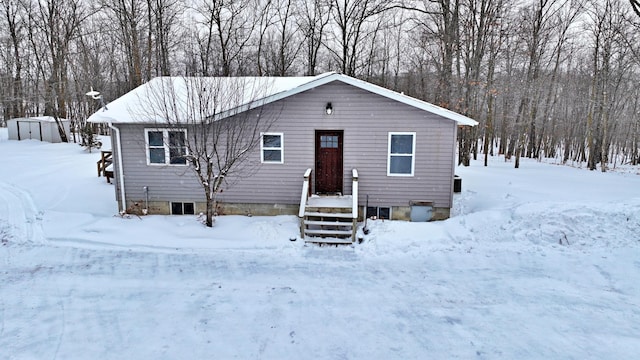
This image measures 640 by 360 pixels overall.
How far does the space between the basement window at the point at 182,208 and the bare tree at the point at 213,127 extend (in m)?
0.63

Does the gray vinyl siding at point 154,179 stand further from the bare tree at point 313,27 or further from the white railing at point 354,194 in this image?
the bare tree at point 313,27

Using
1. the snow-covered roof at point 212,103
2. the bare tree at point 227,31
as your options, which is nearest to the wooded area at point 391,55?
the bare tree at point 227,31

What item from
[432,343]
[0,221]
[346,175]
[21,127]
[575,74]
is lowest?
[432,343]

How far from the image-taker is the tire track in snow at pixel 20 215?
8853 millimetres

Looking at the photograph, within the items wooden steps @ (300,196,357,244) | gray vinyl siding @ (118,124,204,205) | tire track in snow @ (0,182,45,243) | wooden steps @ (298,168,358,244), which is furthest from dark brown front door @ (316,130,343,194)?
tire track in snow @ (0,182,45,243)

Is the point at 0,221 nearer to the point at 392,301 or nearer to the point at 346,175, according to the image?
the point at 346,175

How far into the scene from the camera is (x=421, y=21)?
19812mm

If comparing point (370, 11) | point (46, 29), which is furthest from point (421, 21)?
point (46, 29)

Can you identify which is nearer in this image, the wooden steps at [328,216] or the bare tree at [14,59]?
the wooden steps at [328,216]

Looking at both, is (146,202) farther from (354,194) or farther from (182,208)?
(354,194)

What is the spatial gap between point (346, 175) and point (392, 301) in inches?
189

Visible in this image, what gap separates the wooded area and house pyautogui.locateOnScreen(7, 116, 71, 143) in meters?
1.38

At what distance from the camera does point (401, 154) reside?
1005cm

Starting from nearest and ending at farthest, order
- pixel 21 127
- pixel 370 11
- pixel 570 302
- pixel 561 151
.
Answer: pixel 570 302
pixel 370 11
pixel 21 127
pixel 561 151
